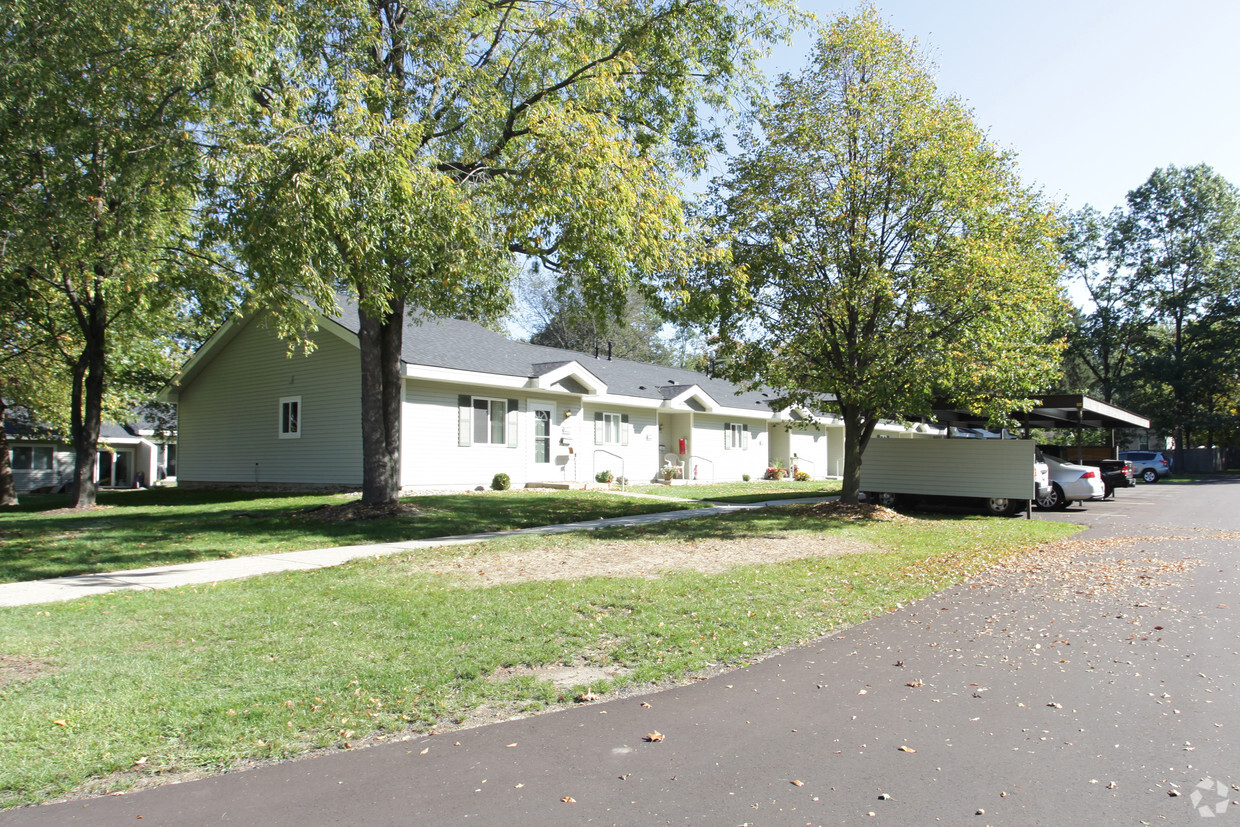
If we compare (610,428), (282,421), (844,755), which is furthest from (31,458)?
(844,755)

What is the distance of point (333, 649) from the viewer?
253 inches

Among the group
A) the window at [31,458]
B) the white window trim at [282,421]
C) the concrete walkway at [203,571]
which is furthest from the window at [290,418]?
the window at [31,458]

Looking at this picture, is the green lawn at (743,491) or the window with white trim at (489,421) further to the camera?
the green lawn at (743,491)

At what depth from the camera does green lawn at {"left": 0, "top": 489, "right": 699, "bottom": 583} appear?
11.0m

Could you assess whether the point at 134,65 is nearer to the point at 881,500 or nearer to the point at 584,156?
the point at 584,156

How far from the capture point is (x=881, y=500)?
20.7 metres

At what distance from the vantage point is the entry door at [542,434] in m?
24.0

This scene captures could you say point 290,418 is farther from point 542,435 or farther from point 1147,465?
point 1147,465

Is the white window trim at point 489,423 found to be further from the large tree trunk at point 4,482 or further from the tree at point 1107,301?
the tree at point 1107,301

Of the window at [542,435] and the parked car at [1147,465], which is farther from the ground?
the window at [542,435]

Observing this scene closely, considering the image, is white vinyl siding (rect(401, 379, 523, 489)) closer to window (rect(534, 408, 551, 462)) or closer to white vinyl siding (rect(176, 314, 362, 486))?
window (rect(534, 408, 551, 462))

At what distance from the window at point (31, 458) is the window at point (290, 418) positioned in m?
21.0

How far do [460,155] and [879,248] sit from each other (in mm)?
8392

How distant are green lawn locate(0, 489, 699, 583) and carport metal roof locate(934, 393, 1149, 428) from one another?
830 cm
